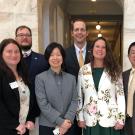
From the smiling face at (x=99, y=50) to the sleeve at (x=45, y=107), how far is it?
0.64 metres

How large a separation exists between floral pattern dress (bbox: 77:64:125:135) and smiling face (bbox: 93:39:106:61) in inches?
5.8

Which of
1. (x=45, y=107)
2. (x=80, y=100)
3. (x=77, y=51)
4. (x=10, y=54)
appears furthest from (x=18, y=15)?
(x=45, y=107)

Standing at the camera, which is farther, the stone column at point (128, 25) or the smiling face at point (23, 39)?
the stone column at point (128, 25)

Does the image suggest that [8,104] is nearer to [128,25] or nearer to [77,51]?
[77,51]

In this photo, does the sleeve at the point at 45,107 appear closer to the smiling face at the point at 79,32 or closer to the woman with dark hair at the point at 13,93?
the woman with dark hair at the point at 13,93

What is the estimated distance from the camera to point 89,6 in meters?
9.85

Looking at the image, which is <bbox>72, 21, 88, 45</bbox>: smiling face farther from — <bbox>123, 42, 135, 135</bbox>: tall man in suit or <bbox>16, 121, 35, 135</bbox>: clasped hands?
<bbox>16, 121, 35, 135</bbox>: clasped hands

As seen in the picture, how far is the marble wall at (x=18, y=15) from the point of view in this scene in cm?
500

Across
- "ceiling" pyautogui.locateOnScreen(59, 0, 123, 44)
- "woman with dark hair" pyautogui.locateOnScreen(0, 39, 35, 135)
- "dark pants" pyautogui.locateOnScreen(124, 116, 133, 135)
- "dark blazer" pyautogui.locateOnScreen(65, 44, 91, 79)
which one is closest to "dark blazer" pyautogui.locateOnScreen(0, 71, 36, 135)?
"woman with dark hair" pyautogui.locateOnScreen(0, 39, 35, 135)

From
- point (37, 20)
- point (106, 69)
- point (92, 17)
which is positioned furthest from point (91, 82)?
point (92, 17)

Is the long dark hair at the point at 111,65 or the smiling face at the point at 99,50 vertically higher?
the smiling face at the point at 99,50

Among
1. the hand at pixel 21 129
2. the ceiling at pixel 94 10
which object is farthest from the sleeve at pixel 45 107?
the ceiling at pixel 94 10

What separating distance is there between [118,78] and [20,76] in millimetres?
1037

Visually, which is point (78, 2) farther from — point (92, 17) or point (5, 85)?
point (5, 85)
